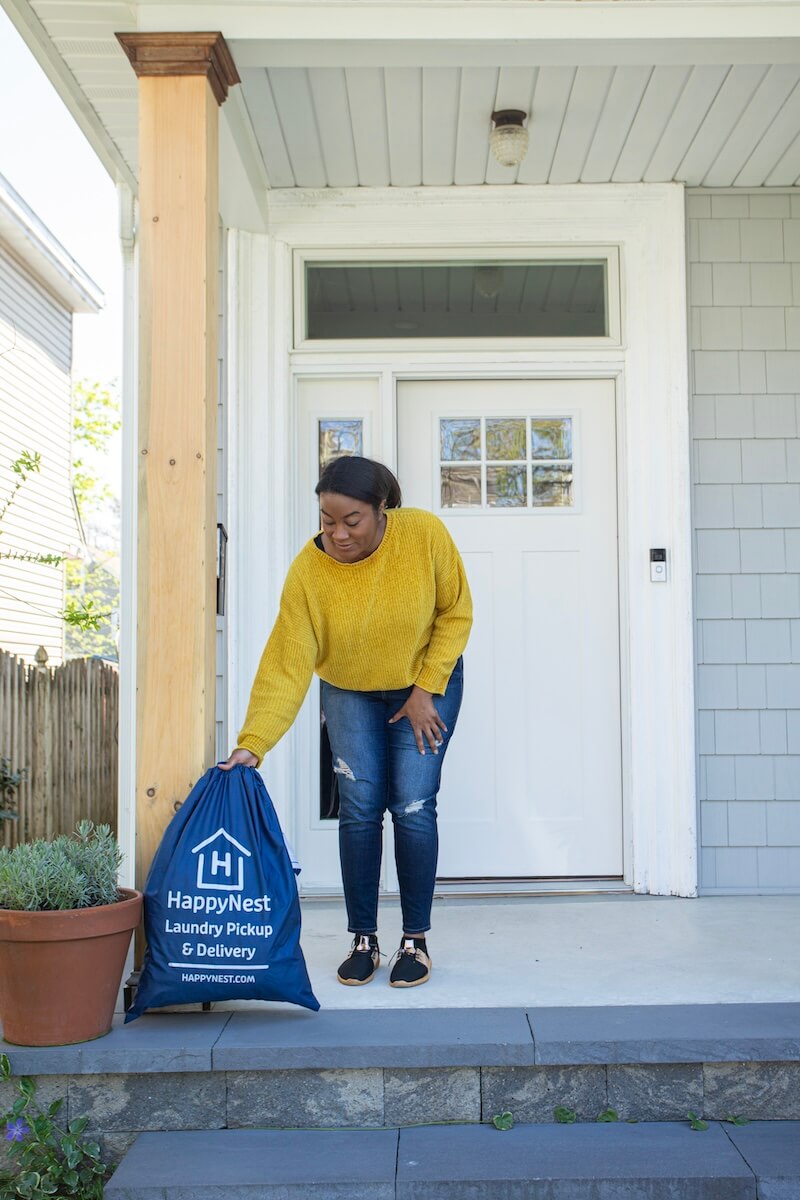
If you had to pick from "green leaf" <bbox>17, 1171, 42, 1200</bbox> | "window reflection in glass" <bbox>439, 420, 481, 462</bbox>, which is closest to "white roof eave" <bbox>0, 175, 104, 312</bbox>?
"window reflection in glass" <bbox>439, 420, 481, 462</bbox>

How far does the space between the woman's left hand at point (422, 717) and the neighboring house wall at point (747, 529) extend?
60.8 inches

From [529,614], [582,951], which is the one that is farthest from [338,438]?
[582,951]

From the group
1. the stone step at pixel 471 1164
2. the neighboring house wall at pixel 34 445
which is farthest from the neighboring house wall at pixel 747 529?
the neighboring house wall at pixel 34 445

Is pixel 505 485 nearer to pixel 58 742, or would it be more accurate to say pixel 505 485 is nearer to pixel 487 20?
pixel 487 20

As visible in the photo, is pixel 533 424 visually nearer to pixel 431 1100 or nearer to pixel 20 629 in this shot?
pixel 431 1100

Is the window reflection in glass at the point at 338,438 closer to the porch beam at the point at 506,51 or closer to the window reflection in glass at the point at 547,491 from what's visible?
the window reflection in glass at the point at 547,491

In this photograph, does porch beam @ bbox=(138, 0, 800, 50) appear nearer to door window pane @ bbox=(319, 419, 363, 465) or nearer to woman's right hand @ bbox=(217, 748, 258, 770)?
door window pane @ bbox=(319, 419, 363, 465)

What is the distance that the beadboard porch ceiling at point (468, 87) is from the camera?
2.75 meters

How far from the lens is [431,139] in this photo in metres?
3.65

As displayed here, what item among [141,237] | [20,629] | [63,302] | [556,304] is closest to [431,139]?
[556,304]

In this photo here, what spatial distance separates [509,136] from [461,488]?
1.19 metres

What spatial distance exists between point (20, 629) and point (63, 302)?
320cm

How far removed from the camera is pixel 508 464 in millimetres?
4094

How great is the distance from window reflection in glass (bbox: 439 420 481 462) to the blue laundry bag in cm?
194
